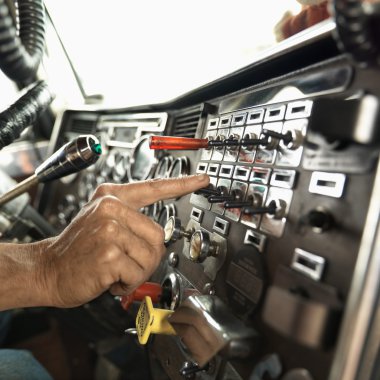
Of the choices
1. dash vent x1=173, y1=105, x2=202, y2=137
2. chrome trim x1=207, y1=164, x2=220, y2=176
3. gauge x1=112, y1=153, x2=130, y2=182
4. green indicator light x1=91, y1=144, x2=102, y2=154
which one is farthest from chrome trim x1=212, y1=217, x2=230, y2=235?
gauge x1=112, y1=153, x2=130, y2=182

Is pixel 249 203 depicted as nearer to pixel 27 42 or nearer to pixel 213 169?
pixel 213 169

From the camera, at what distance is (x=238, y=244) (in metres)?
0.61

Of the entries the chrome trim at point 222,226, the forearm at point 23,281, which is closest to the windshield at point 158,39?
the chrome trim at point 222,226

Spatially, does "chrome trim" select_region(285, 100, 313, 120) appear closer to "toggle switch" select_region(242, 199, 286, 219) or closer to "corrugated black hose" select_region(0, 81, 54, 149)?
"toggle switch" select_region(242, 199, 286, 219)

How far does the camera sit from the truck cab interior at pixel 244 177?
38 centimetres

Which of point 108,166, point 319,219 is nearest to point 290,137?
point 319,219

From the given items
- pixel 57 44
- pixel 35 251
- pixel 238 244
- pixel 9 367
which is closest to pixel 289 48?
pixel 238 244

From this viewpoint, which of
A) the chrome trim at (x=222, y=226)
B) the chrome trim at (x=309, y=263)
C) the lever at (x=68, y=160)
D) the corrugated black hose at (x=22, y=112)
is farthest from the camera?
the corrugated black hose at (x=22, y=112)

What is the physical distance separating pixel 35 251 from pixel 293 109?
21.8 inches

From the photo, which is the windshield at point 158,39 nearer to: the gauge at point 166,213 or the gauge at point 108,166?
the gauge at point 108,166

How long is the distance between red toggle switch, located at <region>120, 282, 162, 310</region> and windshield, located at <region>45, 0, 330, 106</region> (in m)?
0.53

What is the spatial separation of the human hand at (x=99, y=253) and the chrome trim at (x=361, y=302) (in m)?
0.34

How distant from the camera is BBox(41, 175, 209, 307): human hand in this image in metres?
0.55

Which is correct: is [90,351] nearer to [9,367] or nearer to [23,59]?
[9,367]
